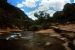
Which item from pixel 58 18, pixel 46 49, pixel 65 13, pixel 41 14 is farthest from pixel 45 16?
pixel 46 49

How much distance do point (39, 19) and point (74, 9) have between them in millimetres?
35116

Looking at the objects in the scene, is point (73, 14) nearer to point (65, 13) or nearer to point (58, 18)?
point (65, 13)

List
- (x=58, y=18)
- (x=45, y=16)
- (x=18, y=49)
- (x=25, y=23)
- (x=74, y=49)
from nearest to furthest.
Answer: (x=74, y=49)
(x=18, y=49)
(x=58, y=18)
(x=45, y=16)
(x=25, y=23)

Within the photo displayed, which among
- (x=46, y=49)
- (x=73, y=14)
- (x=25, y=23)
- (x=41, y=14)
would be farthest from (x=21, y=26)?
(x=46, y=49)

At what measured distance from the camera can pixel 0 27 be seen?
244ft

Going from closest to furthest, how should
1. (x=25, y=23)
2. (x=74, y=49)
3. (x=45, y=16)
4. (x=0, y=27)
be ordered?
1. (x=74, y=49)
2. (x=0, y=27)
3. (x=45, y=16)
4. (x=25, y=23)

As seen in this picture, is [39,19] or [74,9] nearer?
[74,9]

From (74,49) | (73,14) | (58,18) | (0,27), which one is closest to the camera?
(74,49)

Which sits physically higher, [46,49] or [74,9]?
[74,9]

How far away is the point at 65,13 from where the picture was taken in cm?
7644

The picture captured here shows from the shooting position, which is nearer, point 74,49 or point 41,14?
point 74,49

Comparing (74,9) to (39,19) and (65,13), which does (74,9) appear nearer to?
(65,13)

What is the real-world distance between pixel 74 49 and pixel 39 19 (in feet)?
283

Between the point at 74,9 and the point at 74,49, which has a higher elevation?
the point at 74,9
